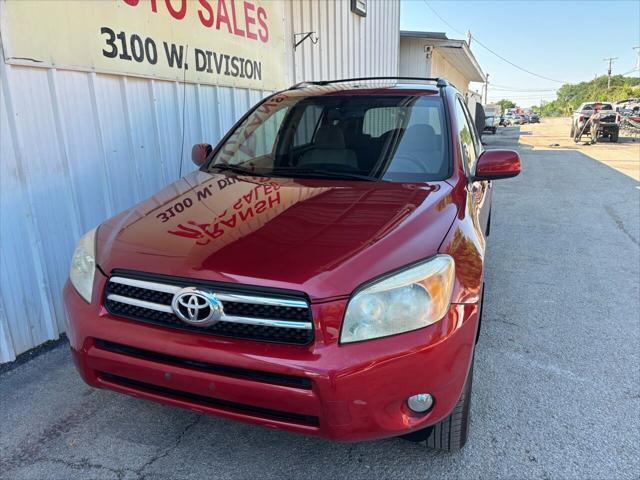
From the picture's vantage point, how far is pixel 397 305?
1697 mm

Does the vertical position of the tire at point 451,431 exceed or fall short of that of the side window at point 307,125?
it falls short

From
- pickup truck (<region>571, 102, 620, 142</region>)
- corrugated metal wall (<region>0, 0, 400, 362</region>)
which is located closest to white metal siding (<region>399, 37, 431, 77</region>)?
pickup truck (<region>571, 102, 620, 142</region>)

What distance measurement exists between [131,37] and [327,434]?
133 inches

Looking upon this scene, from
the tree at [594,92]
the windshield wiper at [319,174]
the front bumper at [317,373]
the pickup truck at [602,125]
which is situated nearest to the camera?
the front bumper at [317,373]

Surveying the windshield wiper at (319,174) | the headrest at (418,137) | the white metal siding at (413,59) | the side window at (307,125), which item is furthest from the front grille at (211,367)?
the white metal siding at (413,59)

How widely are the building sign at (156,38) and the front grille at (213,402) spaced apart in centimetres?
209

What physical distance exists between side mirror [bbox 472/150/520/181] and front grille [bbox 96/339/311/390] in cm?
175

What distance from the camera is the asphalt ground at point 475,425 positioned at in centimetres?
→ 206

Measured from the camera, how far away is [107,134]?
139 inches

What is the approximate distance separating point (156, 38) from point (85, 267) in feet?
8.54

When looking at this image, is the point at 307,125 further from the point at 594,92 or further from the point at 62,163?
the point at 594,92

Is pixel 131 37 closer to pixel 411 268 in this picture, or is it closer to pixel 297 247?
pixel 297 247

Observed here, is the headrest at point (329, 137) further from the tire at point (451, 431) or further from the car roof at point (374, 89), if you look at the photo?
the tire at point (451, 431)

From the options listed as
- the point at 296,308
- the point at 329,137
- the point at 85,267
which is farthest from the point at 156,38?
the point at 296,308
